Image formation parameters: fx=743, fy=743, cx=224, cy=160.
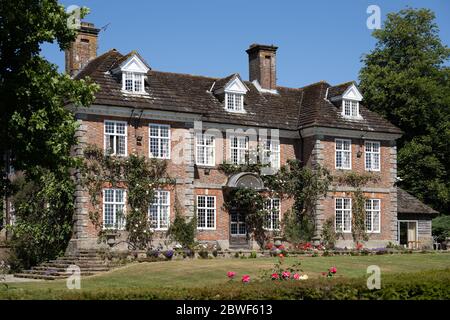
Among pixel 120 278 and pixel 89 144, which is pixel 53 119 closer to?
pixel 120 278

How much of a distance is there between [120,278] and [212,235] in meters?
10.7

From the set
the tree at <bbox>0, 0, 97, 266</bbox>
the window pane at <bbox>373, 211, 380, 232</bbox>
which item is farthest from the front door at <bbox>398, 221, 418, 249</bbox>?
the tree at <bbox>0, 0, 97, 266</bbox>

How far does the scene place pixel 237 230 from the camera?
35.5 meters

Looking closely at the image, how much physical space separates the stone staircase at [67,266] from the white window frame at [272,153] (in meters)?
10.6

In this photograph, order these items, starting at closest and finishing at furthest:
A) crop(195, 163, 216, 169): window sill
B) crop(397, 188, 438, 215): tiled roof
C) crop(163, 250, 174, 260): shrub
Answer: crop(163, 250, 174, 260): shrub
crop(195, 163, 216, 169): window sill
crop(397, 188, 438, 215): tiled roof

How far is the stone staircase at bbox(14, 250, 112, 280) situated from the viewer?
27969 mm

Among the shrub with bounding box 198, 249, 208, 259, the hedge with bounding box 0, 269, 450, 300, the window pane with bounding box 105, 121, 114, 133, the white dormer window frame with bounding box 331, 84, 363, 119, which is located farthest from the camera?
the white dormer window frame with bounding box 331, 84, 363, 119

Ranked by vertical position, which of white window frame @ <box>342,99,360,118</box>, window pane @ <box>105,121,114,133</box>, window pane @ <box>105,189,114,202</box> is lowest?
window pane @ <box>105,189,114,202</box>

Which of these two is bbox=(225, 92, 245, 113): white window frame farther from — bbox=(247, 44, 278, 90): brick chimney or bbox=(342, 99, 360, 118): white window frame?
bbox=(342, 99, 360, 118): white window frame

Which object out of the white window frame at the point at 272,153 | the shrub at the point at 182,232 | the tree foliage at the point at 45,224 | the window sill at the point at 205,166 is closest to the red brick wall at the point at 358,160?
the white window frame at the point at 272,153

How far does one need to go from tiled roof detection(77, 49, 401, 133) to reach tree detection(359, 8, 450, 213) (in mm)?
6853

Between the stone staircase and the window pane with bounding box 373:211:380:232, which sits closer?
the stone staircase

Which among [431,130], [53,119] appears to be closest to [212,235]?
[53,119]

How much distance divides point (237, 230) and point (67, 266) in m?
9.56
